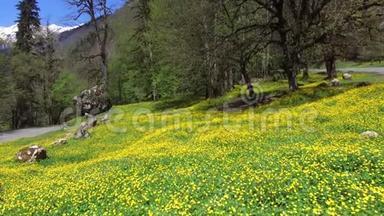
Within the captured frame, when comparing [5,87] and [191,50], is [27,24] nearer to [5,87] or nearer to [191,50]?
[5,87]

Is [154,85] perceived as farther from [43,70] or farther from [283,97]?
[283,97]

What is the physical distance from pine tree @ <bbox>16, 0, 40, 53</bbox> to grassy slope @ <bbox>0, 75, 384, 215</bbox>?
59.6 m

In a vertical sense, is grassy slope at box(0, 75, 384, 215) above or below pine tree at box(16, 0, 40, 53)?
below

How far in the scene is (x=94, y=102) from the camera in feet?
183

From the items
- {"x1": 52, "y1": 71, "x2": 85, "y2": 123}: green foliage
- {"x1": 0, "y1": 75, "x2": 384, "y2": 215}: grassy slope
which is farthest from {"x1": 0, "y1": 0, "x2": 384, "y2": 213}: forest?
{"x1": 52, "y1": 71, "x2": 85, "y2": 123}: green foliage

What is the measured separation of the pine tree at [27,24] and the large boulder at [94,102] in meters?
29.2

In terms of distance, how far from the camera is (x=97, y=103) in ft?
184

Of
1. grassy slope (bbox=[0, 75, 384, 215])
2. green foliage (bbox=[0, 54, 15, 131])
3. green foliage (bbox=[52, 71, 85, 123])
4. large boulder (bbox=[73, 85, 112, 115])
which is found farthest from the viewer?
green foliage (bbox=[52, 71, 85, 123])

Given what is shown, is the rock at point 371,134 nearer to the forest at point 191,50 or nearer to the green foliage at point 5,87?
the forest at point 191,50

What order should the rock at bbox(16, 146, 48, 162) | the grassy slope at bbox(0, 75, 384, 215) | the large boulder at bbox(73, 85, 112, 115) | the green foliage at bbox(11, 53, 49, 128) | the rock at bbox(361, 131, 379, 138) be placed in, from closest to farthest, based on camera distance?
the grassy slope at bbox(0, 75, 384, 215) < the rock at bbox(361, 131, 379, 138) < the rock at bbox(16, 146, 48, 162) < the large boulder at bbox(73, 85, 112, 115) < the green foliage at bbox(11, 53, 49, 128)

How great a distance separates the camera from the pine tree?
262ft

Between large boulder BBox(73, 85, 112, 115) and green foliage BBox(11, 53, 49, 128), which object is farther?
green foliage BBox(11, 53, 49, 128)

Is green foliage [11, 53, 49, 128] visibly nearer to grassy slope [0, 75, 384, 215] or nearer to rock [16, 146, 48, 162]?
rock [16, 146, 48, 162]

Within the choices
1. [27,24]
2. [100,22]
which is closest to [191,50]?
[100,22]
